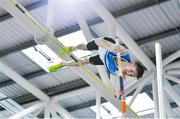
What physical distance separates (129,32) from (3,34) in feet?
12.0

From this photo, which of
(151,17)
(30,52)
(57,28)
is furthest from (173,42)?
(30,52)

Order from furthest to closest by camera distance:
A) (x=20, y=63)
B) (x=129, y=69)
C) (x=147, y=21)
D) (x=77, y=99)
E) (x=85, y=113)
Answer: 1. (x=85, y=113)
2. (x=77, y=99)
3. (x=20, y=63)
4. (x=147, y=21)
5. (x=129, y=69)

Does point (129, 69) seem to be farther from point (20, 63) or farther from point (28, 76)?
point (28, 76)

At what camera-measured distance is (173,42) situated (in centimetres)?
1284

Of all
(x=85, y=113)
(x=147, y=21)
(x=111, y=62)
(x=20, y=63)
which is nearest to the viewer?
(x=111, y=62)

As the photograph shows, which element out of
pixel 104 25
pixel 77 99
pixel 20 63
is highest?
pixel 20 63

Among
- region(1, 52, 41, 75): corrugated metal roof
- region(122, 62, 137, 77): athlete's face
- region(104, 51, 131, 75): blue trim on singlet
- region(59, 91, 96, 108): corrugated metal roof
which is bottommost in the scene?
region(122, 62, 137, 77): athlete's face

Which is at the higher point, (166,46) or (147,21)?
(147,21)

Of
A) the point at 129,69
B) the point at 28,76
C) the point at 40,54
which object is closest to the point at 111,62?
the point at 129,69

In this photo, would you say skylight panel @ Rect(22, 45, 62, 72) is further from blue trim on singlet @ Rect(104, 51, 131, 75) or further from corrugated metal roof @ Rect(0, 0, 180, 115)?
blue trim on singlet @ Rect(104, 51, 131, 75)

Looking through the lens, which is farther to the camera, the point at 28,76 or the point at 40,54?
the point at 28,76

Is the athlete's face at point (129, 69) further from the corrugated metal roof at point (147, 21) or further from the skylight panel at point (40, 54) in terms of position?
the skylight panel at point (40, 54)

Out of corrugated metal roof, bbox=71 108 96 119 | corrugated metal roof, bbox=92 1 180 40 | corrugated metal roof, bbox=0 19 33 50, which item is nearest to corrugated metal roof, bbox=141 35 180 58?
corrugated metal roof, bbox=92 1 180 40

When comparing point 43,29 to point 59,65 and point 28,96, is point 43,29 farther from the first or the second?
point 28,96
